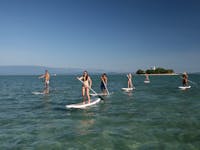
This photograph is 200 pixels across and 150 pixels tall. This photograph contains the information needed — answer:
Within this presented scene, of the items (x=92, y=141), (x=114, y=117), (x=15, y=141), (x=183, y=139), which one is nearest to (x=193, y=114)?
(x=114, y=117)

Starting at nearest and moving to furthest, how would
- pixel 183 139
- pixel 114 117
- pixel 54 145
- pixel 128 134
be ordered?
1. pixel 54 145
2. pixel 183 139
3. pixel 128 134
4. pixel 114 117

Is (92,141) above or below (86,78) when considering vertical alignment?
below

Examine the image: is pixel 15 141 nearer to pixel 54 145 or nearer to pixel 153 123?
pixel 54 145

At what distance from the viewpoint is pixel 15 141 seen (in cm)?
1166

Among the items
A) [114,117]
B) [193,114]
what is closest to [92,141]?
[114,117]

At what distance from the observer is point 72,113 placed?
19.0m

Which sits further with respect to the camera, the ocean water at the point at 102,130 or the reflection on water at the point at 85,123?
the reflection on water at the point at 85,123

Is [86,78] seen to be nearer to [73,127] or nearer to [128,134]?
[73,127]

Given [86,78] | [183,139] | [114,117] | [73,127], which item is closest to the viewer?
[183,139]

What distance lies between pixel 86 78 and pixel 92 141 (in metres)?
12.1

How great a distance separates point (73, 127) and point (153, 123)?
4.54m

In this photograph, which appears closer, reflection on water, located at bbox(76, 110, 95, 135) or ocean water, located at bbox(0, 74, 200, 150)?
ocean water, located at bbox(0, 74, 200, 150)

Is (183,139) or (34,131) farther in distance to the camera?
(34,131)

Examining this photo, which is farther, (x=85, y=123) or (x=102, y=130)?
(x=85, y=123)
